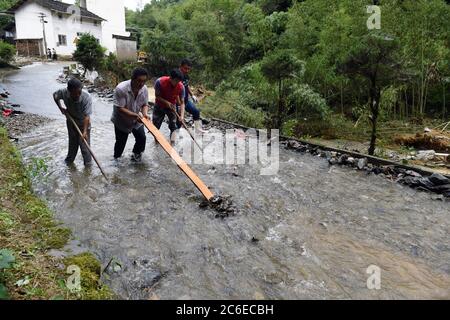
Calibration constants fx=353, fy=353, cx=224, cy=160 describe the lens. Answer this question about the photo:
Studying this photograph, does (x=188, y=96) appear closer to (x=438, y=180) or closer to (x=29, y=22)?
(x=438, y=180)

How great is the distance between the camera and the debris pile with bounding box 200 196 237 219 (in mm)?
4496

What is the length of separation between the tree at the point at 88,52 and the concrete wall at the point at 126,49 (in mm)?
7121

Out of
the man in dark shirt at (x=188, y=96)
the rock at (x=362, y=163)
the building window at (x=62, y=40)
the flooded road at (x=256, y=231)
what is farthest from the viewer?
the building window at (x=62, y=40)

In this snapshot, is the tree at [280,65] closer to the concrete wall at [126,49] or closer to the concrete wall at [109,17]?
the concrete wall at [126,49]

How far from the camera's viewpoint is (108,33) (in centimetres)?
3800

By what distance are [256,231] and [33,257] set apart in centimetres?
229

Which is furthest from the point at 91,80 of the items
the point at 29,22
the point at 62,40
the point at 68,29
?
the point at 29,22

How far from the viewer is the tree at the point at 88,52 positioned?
60.7ft

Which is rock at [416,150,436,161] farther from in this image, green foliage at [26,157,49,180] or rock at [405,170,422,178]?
green foliage at [26,157,49,180]

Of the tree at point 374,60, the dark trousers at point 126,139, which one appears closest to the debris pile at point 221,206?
the dark trousers at point 126,139

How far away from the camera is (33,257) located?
2971 mm
